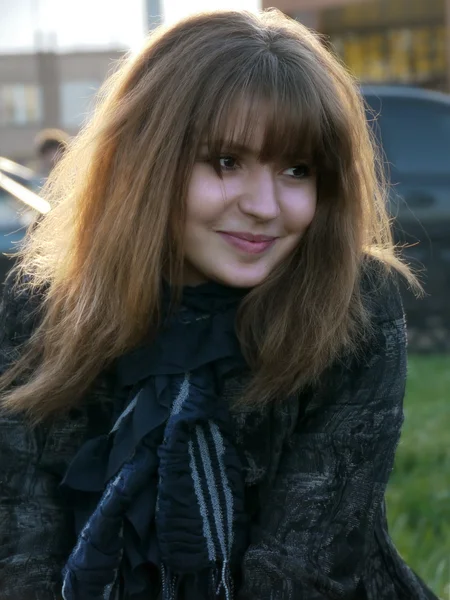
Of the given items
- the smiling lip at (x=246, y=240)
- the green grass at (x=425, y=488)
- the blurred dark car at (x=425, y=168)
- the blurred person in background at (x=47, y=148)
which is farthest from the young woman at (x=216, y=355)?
the blurred person in background at (x=47, y=148)

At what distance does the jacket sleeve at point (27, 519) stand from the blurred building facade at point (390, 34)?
55.4 feet

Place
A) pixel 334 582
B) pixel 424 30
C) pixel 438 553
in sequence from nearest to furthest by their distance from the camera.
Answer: pixel 334 582
pixel 438 553
pixel 424 30

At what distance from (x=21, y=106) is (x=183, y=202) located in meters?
48.3

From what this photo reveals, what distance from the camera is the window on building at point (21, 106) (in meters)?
48.8

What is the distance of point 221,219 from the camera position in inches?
82.0

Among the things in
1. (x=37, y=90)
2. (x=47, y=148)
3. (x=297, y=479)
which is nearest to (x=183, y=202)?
(x=297, y=479)

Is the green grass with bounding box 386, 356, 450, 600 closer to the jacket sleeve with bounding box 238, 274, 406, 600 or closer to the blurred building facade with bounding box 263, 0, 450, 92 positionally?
→ the jacket sleeve with bounding box 238, 274, 406, 600

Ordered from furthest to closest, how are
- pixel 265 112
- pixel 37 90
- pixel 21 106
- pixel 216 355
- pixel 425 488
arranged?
pixel 21 106 < pixel 37 90 < pixel 425 488 < pixel 216 355 < pixel 265 112

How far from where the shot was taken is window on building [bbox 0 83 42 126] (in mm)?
48781

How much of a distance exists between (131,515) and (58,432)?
258 millimetres

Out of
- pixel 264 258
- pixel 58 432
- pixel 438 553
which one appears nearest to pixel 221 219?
pixel 264 258

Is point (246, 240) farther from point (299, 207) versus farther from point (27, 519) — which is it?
point (27, 519)

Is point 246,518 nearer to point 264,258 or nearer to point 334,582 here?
point 334,582

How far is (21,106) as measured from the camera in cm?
4897
